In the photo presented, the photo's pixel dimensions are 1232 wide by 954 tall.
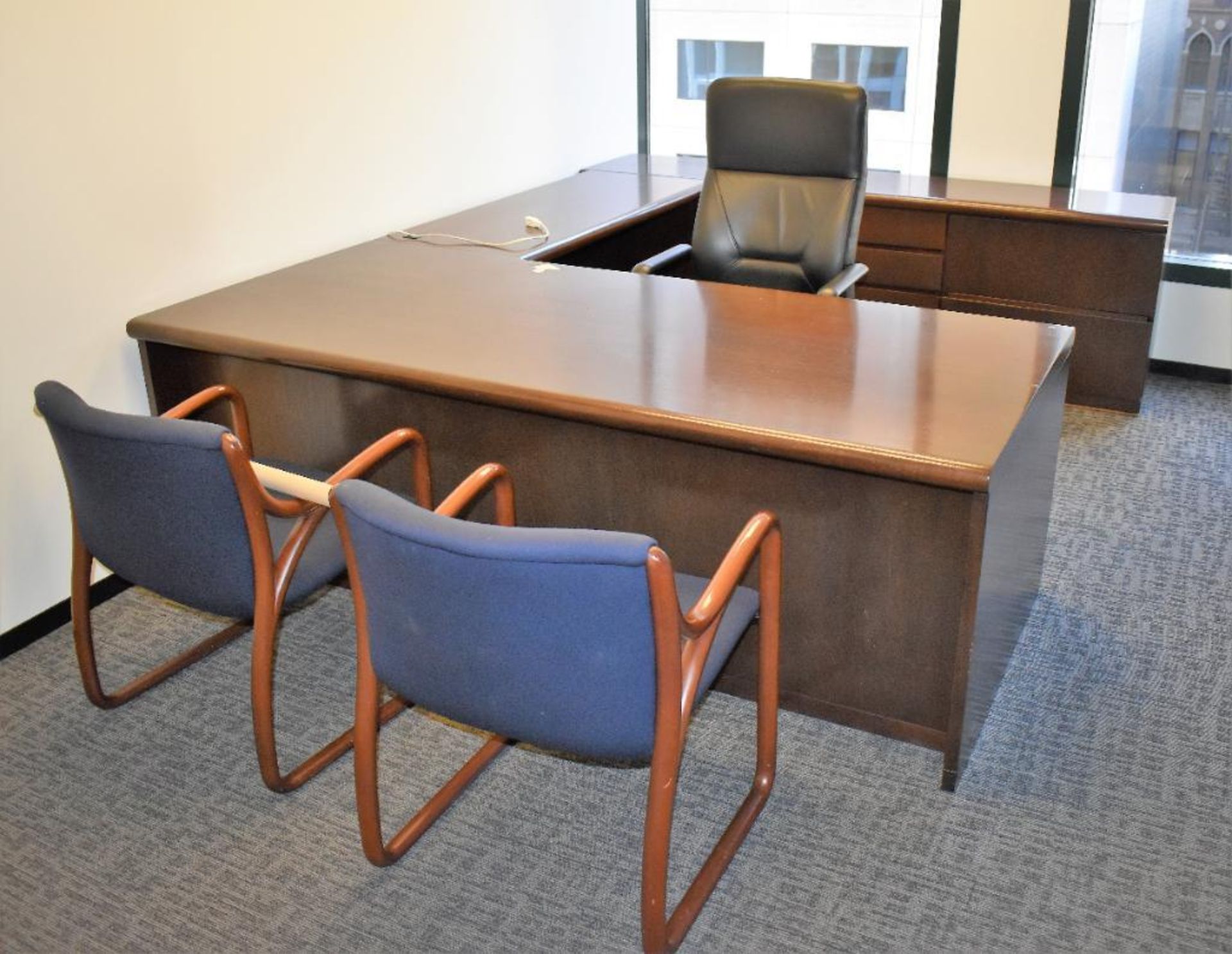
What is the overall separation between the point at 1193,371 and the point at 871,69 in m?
1.50

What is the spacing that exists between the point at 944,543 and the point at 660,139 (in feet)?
9.91

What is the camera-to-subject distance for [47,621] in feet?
8.91

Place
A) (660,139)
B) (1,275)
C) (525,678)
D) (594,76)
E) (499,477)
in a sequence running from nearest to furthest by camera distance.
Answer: (525,678) → (499,477) → (1,275) → (594,76) → (660,139)

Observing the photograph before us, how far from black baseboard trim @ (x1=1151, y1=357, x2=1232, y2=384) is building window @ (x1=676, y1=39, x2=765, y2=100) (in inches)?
68.7

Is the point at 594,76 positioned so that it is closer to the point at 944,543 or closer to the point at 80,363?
the point at 80,363

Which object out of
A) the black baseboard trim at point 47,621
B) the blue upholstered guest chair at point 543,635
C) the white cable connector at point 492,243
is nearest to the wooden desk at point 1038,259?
the white cable connector at point 492,243

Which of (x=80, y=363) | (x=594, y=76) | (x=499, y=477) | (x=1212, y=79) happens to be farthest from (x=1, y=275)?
(x=1212, y=79)

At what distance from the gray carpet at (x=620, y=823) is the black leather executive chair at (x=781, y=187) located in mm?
1189

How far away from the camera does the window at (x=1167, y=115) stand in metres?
3.83

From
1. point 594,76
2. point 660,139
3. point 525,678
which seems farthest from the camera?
point 660,139

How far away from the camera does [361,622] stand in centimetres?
186

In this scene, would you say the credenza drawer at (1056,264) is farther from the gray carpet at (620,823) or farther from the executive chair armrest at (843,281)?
the gray carpet at (620,823)

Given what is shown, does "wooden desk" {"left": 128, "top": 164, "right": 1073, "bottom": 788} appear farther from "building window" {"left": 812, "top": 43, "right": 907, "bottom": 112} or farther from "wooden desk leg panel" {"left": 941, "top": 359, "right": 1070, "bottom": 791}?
"building window" {"left": 812, "top": 43, "right": 907, "bottom": 112}

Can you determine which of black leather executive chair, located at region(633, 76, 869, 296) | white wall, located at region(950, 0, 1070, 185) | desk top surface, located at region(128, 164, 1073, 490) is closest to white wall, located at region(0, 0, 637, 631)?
desk top surface, located at region(128, 164, 1073, 490)
